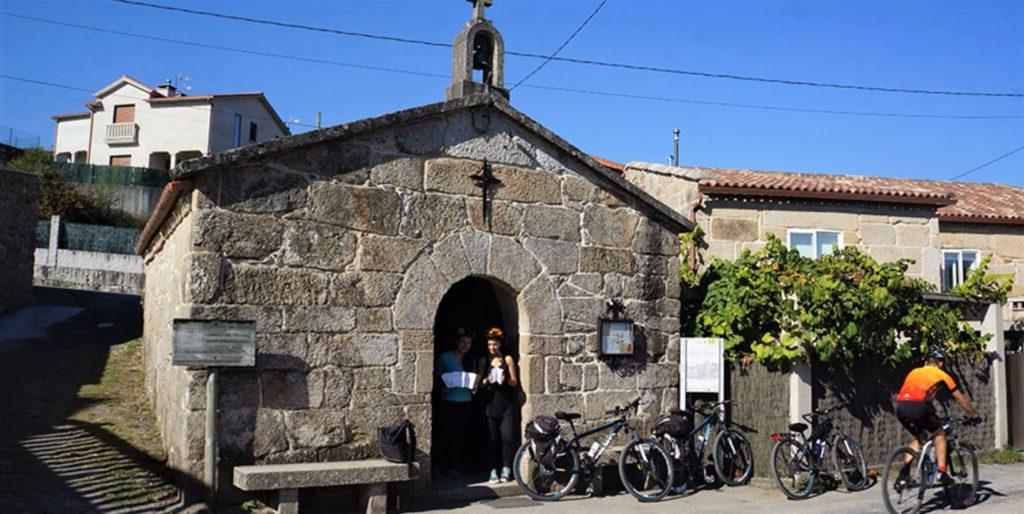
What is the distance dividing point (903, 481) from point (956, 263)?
10372mm

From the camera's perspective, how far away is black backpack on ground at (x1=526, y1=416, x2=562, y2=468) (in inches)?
333

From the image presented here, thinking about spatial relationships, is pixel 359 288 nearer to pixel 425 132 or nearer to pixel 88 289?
pixel 425 132

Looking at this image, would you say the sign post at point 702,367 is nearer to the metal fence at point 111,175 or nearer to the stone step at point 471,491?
the stone step at point 471,491

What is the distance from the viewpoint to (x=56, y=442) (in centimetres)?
847

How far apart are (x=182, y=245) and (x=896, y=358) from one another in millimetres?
7921

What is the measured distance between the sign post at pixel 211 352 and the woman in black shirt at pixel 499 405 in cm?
248

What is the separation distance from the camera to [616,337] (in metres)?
9.27

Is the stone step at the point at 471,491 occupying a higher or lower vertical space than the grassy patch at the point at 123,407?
lower

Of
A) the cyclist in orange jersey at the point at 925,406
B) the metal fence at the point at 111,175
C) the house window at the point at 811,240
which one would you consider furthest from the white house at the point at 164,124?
the cyclist in orange jersey at the point at 925,406

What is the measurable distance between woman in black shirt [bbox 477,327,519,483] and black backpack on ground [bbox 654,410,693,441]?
1.48m

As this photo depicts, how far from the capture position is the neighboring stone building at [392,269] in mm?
7359

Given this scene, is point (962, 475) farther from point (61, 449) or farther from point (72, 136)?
point (72, 136)

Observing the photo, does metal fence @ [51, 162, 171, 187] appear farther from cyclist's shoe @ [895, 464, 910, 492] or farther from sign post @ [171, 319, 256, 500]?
cyclist's shoe @ [895, 464, 910, 492]

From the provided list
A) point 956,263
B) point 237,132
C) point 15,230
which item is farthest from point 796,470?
point 237,132
